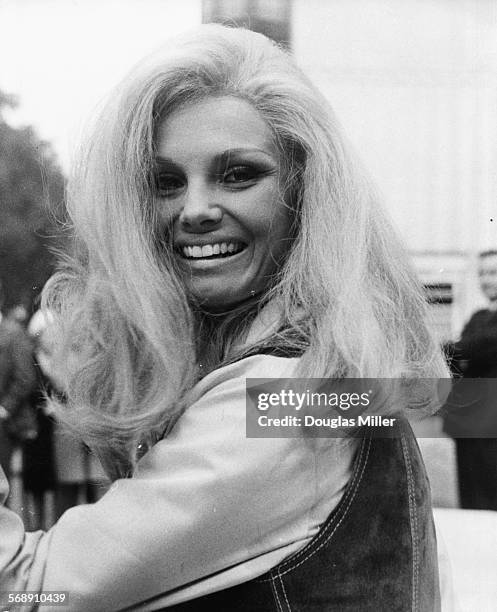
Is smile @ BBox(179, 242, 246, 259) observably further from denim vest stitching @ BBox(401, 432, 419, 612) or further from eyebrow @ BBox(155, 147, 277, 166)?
denim vest stitching @ BBox(401, 432, 419, 612)

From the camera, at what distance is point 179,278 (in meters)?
1.11

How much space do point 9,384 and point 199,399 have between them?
0.43 meters

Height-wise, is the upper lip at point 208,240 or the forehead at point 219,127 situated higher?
the forehead at point 219,127

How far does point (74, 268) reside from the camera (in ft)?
4.02

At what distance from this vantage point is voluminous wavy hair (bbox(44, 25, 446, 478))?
1.03 metres

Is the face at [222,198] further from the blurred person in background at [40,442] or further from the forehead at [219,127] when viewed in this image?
the blurred person in background at [40,442]

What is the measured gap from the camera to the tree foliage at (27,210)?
1.25 meters

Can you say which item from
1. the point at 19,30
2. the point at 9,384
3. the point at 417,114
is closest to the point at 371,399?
the point at 417,114

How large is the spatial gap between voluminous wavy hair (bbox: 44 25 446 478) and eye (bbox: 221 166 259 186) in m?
0.05

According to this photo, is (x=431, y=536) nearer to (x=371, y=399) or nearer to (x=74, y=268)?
(x=371, y=399)

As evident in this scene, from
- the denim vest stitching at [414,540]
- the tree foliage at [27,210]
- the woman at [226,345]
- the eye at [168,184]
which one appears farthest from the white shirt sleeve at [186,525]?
the tree foliage at [27,210]

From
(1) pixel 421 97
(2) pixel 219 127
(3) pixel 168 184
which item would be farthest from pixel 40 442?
(1) pixel 421 97

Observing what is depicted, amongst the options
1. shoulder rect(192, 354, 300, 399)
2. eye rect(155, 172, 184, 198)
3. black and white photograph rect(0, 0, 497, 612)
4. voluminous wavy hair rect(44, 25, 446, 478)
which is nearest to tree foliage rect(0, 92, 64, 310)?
black and white photograph rect(0, 0, 497, 612)

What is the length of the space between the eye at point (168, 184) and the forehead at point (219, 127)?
0.11ft
